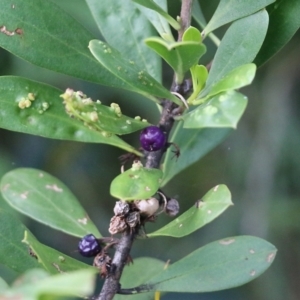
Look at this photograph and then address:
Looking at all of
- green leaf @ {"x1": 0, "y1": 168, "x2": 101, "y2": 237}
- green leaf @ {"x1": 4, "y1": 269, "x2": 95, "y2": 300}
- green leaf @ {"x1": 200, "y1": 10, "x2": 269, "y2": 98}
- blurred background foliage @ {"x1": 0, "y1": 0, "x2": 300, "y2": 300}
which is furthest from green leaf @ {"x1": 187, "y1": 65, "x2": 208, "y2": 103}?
blurred background foliage @ {"x1": 0, "y1": 0, "x2": 300, "y2": 300}

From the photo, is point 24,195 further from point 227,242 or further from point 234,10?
point 234,10

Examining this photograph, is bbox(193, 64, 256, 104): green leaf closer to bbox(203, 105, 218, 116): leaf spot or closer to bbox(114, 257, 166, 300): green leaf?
bbox(203, 105, 218, 116): leaf spot

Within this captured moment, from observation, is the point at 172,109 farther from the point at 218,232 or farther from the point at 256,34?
the point at 218,232

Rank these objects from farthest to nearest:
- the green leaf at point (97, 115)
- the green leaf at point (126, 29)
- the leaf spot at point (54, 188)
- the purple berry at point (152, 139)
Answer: the leaf spot at point (54, 188)
the green leaf at point (126, 29)
the purple berry at point (152, 139)
the green leaf at point (97, 115)

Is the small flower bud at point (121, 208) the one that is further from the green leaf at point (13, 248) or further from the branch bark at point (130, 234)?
the green leaf at point (13, 248)

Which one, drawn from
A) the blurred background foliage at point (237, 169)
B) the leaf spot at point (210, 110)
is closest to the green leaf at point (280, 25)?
the leaf spot at point (210, 110)

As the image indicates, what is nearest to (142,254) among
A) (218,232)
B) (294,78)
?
(218,232)
